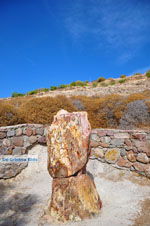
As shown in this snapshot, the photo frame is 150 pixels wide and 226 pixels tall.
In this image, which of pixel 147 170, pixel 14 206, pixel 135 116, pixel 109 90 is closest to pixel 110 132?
pixel 147 170

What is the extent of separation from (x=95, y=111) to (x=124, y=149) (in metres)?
3.51

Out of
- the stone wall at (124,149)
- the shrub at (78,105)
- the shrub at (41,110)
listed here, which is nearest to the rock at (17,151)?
the shrub at (41,110)

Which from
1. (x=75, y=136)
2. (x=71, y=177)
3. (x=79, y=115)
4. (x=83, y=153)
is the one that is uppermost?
(x=79, y=115)

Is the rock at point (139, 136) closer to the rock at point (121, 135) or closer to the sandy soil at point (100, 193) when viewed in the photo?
the rock at point (121, 135)

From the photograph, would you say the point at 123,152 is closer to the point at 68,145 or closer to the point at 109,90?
the point at 68,145

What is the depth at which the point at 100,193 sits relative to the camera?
166 inches

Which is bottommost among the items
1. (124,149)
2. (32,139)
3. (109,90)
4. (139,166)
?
(139,166)

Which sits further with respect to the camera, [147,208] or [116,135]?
[116,135]

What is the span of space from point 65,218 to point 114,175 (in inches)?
109

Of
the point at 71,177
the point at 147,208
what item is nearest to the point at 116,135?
the point at 147,208

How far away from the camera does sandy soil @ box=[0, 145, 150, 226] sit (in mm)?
3001

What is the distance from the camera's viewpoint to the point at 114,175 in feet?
17.7

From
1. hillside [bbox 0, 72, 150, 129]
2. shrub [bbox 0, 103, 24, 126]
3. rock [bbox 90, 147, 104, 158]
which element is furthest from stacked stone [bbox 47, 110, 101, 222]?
hillside [bbox 0, 72, 150, 129]

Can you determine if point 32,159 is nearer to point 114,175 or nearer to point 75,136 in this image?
point 114,175
